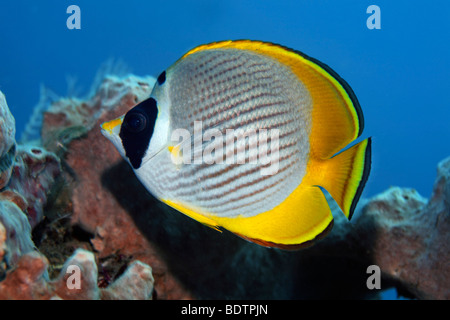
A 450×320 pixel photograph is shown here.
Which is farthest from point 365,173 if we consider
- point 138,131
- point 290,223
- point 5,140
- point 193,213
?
point 5,140

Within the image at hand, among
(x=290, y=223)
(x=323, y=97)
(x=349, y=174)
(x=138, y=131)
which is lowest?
(x=290, y=223)

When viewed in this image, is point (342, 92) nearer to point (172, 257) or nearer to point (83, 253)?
point (83, 253)

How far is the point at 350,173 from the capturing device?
37.1 inches

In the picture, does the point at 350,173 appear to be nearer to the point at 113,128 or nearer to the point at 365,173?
the point at 365,173

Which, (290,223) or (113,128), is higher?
(113,128)

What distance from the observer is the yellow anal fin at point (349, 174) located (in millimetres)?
933

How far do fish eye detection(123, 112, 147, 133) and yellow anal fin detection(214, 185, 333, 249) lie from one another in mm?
361

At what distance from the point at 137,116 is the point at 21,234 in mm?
571

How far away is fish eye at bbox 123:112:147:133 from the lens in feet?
3.06

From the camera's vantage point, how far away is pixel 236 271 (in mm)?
1908

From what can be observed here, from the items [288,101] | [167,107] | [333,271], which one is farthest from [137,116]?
[333,271]

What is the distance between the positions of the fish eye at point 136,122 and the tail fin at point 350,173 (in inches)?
23.4

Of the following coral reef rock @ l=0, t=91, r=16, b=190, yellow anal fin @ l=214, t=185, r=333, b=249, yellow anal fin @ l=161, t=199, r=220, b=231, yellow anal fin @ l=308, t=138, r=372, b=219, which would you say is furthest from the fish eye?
yellow anal fin @ l=308, t=138, r=372, b=219

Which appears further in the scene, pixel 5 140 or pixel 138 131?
pixel 5 140
